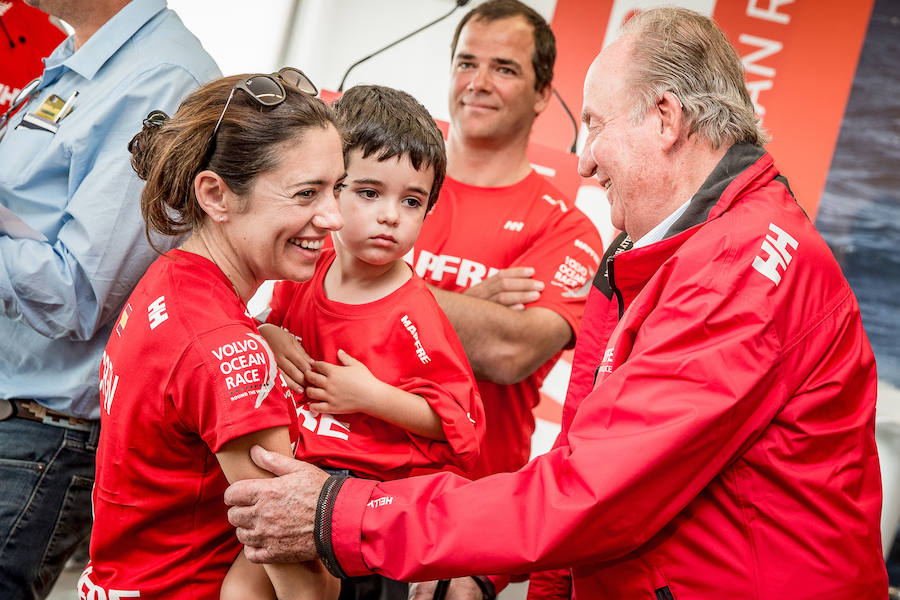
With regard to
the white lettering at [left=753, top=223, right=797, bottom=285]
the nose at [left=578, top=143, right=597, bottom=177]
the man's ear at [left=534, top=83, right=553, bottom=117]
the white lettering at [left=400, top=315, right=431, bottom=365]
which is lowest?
the white lettering at [left=400, top=315, right=431, bottom=365]

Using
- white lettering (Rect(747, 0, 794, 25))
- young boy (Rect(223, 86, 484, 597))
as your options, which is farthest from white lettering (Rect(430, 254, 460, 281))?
white lettering (Rect(747, 0, 794, 25))

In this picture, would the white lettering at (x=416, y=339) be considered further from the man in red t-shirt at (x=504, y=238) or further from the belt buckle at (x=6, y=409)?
the belt buckle at (x=6, y=409)

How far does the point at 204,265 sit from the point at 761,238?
40.5 inches

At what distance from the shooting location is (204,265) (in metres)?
1.63

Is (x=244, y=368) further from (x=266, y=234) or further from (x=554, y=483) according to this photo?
(x=554, y=483)

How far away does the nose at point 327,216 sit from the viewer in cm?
168

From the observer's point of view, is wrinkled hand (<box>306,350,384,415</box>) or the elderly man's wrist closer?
the elderly man's wrist

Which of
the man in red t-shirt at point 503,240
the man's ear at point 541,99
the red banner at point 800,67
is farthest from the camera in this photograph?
the red banner at point 800,67

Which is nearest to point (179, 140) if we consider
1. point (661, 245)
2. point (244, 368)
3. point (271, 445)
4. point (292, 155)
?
point (292, 155)

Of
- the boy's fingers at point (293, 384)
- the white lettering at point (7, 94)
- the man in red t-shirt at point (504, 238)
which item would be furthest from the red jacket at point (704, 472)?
the white lettering at point (7, 94)

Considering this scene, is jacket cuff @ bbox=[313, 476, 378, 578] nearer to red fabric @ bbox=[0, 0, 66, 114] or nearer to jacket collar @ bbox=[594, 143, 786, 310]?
jacket collar @ bbox=[594, 143, 786, 310]

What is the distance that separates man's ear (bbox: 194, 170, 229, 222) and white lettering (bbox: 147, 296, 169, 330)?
209 mm

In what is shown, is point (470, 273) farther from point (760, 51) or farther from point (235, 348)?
point (760, 51)

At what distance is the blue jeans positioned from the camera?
209 cm
